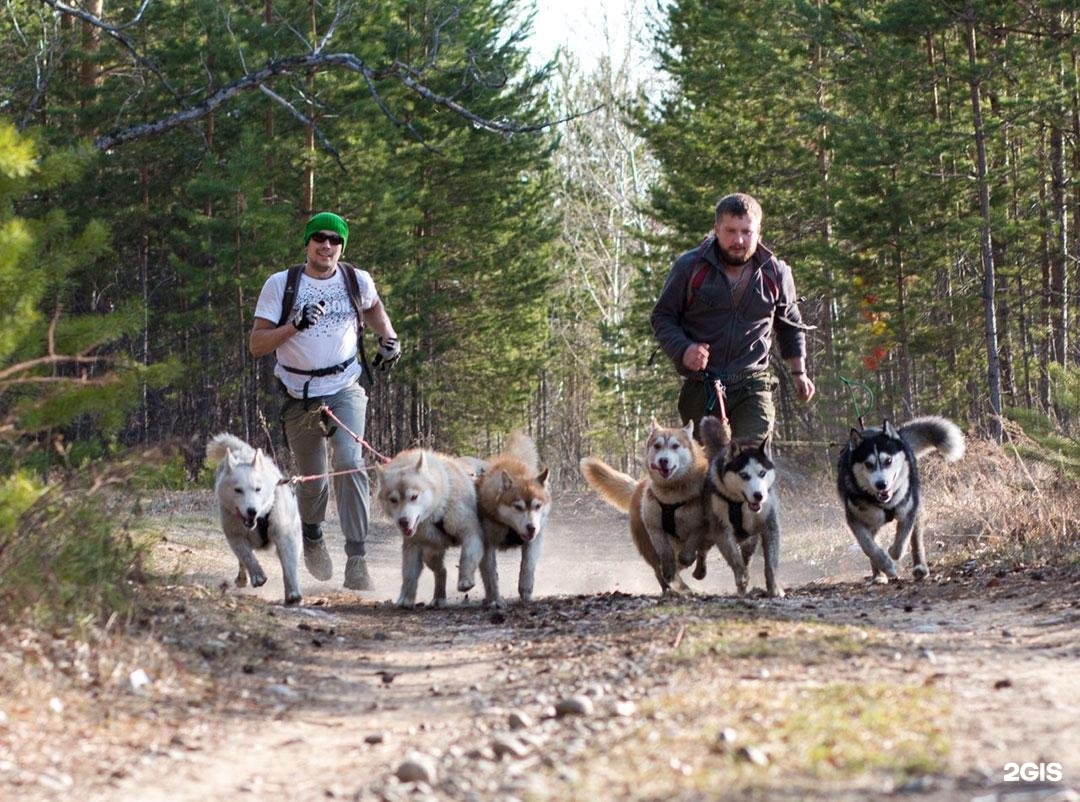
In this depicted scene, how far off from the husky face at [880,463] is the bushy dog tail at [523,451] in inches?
86.2

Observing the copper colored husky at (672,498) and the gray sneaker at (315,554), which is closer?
the copper colored husky at (672,498)

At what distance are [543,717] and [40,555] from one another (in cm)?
240

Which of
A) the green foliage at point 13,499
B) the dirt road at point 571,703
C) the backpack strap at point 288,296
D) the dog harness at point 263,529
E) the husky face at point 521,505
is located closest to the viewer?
the dirt road at point 571,703

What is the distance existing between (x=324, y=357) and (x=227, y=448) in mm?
919

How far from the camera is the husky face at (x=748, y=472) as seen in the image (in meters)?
8.04

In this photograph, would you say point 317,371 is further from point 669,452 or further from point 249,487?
point 669,452

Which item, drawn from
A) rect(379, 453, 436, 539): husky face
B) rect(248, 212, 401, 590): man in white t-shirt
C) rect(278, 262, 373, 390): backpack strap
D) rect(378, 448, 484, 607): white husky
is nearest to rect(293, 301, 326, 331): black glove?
rect(248, 212, 401, 590): man in white t-shirt

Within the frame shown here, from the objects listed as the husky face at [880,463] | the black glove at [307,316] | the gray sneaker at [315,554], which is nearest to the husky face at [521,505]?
the black glove at [307,316]

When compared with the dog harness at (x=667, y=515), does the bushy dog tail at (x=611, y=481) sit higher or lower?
higher

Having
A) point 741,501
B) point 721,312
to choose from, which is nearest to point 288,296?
point 721,312

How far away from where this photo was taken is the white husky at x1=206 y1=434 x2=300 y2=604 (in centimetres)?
810

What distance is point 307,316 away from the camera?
868 centimetres

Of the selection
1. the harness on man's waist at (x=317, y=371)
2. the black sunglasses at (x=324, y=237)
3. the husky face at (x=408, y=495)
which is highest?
the black sunglasses at (x=324, y=237)

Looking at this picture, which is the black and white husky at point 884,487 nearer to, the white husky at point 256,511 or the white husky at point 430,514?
the white husky at point 430,514
